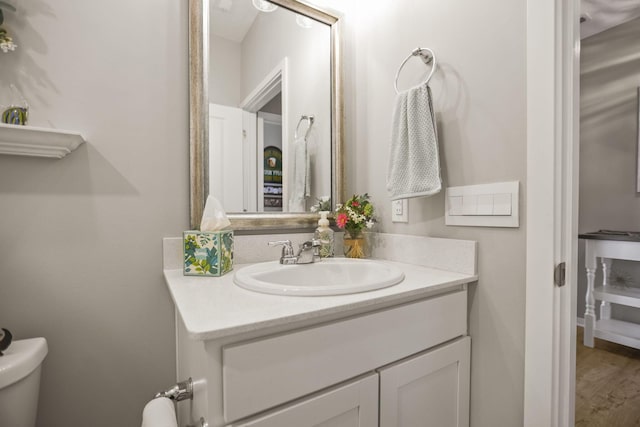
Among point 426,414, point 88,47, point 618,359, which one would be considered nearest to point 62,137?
point 88,47

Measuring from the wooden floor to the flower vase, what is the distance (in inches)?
51.2

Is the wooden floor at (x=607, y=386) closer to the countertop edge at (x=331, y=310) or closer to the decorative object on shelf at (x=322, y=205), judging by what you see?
the countertop edge at (x=331, y=310)

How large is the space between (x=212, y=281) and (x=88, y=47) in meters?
0.82

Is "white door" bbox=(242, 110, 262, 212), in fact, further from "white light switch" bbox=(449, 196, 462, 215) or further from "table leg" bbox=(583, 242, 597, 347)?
"table leg" bbox=(583, 242, 597, 347)

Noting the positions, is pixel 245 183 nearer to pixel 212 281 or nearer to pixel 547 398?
pixel 212 281

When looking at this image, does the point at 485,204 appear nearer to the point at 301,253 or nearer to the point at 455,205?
the point at 455,205

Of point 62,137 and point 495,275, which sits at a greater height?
point 62,137

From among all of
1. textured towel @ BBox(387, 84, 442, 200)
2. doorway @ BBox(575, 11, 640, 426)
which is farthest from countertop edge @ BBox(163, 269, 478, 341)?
doorway @ BBox(575, 11, 640, 426)

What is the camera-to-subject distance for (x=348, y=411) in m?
0.75

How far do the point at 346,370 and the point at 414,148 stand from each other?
75cm

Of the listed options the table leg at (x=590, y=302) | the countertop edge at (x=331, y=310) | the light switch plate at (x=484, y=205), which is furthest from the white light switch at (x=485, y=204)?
the table leg at (x=590, y=302)

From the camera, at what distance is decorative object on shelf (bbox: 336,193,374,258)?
129cm

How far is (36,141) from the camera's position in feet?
2.71

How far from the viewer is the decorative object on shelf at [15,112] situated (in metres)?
0.82
